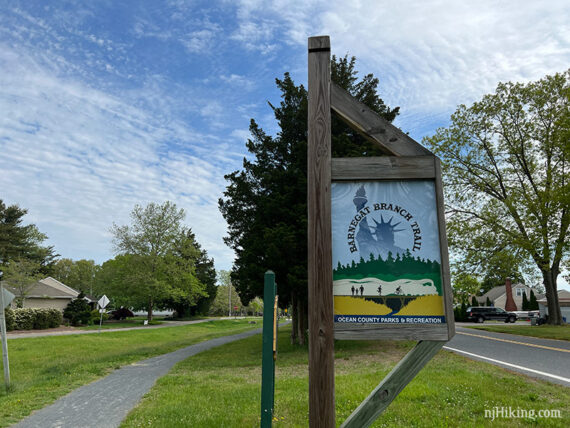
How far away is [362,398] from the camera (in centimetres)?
630

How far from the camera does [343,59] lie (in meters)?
18.1

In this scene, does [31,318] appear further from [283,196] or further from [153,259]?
[283,196]

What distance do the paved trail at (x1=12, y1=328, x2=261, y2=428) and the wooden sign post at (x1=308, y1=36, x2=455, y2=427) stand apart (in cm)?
475

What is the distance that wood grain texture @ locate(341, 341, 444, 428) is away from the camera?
2664 millimetres

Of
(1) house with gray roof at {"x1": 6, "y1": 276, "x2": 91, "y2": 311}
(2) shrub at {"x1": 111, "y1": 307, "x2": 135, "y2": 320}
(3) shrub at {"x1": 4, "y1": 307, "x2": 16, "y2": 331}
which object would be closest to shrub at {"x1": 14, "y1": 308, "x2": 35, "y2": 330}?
(3) shrub at {"x1": 4, "y1": 307, "x2": 16, "y2": 331}

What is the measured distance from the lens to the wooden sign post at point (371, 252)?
8.71 ft

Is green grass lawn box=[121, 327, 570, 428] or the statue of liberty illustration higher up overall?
the statue of liberty illustration

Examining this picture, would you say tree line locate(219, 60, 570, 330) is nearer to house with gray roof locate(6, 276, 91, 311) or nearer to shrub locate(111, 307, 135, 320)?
house with gray roof locate(6, 276, 91, 311)

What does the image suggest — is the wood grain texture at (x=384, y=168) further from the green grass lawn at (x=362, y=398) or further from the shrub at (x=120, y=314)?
the shrub at (x=120, y=314)

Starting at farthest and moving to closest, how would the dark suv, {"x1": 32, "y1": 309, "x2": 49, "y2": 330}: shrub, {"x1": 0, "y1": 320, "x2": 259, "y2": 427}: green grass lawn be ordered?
the dark suv < {"x1": 32, "y1": 309, "x2": 49, "y2": 330}: shrub < {"x1": 0, "y1": 320, "x2": 259, "y2": 427}: green grass lawn

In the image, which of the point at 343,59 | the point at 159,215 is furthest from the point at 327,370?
the point at 159,215

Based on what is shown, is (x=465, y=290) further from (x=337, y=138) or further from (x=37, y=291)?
(x=37, y=291)

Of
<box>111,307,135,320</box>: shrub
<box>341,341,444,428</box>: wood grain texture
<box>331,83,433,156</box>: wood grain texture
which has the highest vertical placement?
<box>331,83,433,156</box>: wood grain texture

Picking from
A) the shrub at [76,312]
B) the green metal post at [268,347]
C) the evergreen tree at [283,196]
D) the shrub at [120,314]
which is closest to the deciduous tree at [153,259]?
the shrub at [76,312]
